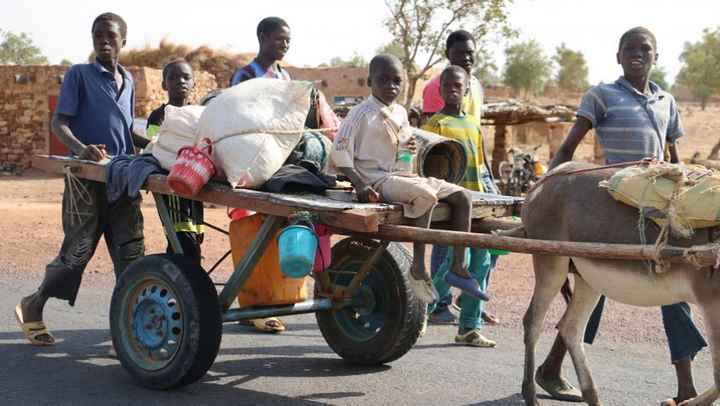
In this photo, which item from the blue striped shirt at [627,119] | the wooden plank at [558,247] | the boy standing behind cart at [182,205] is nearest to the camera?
the wooden plank at [558,247]

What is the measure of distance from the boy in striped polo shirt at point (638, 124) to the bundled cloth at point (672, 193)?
0.71m

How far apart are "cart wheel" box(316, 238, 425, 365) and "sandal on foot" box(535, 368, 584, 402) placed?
0.86m

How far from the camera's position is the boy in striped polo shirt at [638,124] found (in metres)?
4.95

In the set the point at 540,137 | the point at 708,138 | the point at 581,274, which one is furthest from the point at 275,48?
the point at 708,138

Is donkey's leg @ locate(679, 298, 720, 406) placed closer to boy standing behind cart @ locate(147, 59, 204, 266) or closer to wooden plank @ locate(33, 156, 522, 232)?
wooden plank @ locate(33, 156, 522, 232)

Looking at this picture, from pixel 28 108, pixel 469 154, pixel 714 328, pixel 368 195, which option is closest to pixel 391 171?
pixel 368 195

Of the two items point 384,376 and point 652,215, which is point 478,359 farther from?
point 652,215

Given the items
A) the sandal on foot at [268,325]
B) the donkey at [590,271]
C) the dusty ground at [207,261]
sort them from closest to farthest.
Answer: the donkey at [590,271] → the sandal on foot at [268,325] → the dusty ground at [207,261]

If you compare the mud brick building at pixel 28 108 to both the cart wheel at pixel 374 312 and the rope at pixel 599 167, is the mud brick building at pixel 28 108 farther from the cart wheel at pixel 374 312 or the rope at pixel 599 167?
the rope at pixel 599 167

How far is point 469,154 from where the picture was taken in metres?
6.32

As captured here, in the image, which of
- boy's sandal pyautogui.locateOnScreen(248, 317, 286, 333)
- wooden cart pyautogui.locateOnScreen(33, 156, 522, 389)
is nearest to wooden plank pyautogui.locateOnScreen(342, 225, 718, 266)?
wooden cart pyautogui.locateOnScreen(33, 156, 522, 389)

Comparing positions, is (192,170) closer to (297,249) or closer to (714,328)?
(297,249)

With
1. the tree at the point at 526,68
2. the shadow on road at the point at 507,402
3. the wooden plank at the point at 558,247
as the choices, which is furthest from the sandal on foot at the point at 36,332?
the tree at the point at 526,68

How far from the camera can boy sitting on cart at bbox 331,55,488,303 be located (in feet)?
15.6
